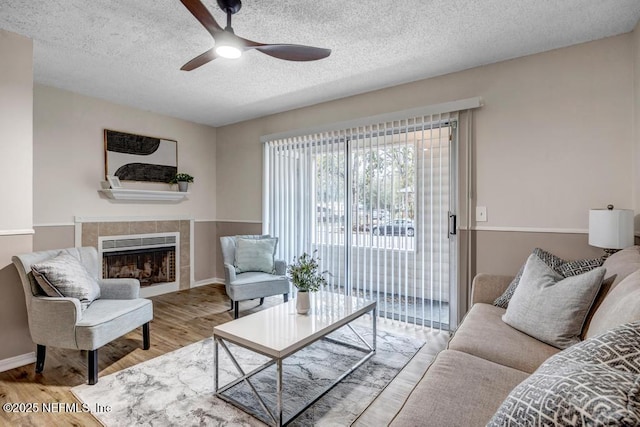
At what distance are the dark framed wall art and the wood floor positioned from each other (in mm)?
1758

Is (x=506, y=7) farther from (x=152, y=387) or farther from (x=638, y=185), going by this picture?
(x=152, y=387)

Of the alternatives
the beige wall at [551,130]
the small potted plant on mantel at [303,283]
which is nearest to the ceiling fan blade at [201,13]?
the small potted plant on mantel at [303,283]

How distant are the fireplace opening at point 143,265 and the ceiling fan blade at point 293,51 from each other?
3.43m

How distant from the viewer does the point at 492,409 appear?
3.83 ft

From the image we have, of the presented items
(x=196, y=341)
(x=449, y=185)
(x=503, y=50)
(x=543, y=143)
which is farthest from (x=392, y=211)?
(x=196, y=341)

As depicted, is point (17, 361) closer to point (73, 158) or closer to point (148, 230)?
point (148, 230)

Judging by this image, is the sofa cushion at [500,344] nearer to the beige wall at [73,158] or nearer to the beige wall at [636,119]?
the beige wall at [636,119]

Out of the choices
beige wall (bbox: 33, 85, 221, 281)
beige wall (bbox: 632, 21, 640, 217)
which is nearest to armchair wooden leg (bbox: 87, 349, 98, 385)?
beige wall (bbox: 33, 85, 221, 281)

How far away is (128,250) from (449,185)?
4027 millimetres

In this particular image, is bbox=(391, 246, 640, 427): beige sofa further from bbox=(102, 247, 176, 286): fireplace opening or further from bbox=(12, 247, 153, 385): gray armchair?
bbox=(102, 247, 176, 286): fireplace opening

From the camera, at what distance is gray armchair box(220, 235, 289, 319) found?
3449mm

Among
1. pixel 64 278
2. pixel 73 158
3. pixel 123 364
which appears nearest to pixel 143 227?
pixel 73 158

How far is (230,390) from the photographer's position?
2141mm

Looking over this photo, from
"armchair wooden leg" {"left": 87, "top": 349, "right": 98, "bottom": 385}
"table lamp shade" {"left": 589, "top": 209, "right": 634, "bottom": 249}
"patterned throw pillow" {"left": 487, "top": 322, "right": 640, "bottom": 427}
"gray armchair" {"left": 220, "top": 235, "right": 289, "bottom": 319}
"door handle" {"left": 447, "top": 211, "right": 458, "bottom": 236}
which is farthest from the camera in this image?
"gray armchair" {"left": 220, "top": 235, "right": 289, "bottom": 319}
